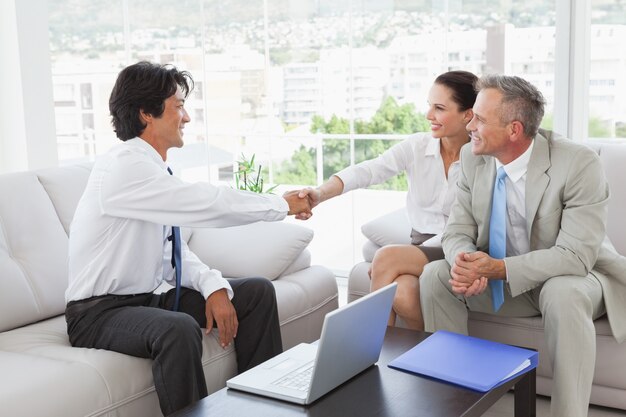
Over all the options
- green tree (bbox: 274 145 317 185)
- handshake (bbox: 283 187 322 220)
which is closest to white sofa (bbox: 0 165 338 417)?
handshake (bbox: 283 187 322 220)

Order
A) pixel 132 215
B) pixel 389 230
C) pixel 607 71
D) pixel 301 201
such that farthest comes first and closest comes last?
pixel 607 71
pixel 389 230
pixel 301 201
pixel 132 215

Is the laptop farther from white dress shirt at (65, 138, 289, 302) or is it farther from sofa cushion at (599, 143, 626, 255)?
sofa cushion at (599, 143, 626, 255)

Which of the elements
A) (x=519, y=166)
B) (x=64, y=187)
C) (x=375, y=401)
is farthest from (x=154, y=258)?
(x=519, y=166)

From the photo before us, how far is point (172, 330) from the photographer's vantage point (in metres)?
2.33

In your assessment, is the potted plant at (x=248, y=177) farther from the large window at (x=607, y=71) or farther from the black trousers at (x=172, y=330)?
the black trousers at (x=172, y=330)

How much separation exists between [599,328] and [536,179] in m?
0.56

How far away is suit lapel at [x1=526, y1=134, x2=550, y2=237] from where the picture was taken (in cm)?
278

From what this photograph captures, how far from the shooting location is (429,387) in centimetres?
204

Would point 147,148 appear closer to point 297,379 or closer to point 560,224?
point 297,379

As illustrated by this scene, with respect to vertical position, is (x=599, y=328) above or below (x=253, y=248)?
below

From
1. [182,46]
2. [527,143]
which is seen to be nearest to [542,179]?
[527,143]

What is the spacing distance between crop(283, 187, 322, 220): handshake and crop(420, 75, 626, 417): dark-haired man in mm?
551

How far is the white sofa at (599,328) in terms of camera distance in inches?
108

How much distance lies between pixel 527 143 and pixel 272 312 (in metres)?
1.09
